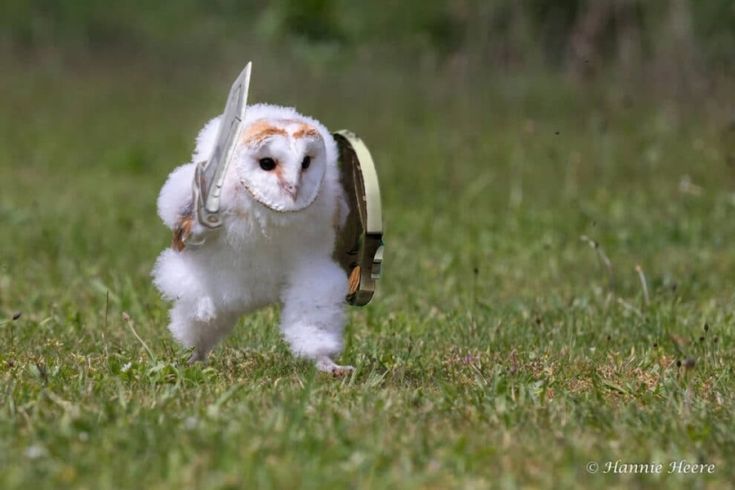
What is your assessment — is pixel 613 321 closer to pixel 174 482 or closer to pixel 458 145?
pixel 174 482

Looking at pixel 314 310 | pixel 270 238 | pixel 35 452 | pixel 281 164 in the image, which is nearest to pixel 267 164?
pixel 281 164

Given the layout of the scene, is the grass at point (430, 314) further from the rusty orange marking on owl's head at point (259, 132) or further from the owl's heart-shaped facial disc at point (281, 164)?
the rusty orange marking on owl's head at point (259, 132)

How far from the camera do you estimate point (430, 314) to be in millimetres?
5629

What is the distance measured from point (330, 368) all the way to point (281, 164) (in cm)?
70

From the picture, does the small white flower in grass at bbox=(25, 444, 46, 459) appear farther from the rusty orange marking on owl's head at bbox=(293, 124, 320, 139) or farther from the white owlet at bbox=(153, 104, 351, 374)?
the rusty orange marking on owl's head at bbox=(293, 124, 320, 139)

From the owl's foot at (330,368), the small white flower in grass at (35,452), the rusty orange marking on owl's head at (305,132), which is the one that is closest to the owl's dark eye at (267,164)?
the rusty orange marking on owl's head at (305,132)

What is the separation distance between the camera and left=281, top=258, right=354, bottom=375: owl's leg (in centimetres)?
402

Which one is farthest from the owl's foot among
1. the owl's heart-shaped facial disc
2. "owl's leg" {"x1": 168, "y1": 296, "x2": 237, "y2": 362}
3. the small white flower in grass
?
the small white flower in grass

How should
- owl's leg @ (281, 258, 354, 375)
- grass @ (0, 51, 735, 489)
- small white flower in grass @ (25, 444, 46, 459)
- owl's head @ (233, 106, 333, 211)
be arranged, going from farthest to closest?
1. owl's leg @ (281, 258, 354, 375)
2. owl's head @ (233, 106, 333, 211)
3. grass @ (0, 51, 735, 489)
4. small white flower in grass @ (25, 444, 46, 459)

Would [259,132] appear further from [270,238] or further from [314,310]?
[314,310]

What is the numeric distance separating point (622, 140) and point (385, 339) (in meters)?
5.46

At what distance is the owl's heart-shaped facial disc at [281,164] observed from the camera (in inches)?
150

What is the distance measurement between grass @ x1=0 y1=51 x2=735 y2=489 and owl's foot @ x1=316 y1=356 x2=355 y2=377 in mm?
37

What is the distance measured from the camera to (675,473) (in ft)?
10.3
